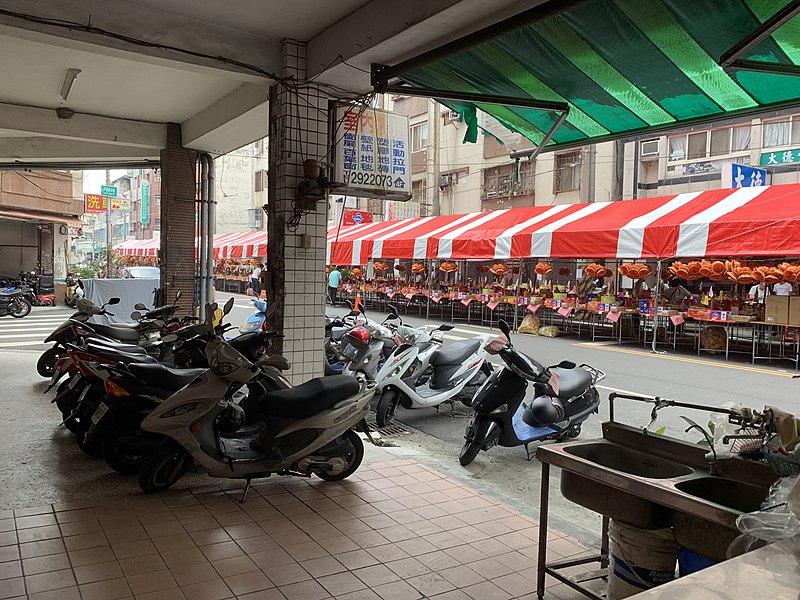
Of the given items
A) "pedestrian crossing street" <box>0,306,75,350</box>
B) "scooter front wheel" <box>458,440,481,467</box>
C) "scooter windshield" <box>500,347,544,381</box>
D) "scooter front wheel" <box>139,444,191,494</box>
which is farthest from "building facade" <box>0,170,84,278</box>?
"scooter windshield" <box>500,347,544,381</box>

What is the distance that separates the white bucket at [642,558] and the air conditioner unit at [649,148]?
22759 millimetres

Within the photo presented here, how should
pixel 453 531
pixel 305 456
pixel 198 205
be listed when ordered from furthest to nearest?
pixel 198 205 < pixel 305 456 < pixel 453 531

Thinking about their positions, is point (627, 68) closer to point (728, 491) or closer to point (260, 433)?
point (728, 491)

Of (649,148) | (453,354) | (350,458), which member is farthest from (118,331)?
(649,148)

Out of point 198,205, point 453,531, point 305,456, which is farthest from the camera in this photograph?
point 198,205

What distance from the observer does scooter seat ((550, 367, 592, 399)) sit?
6.19 metres

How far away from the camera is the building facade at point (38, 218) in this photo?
2050cm

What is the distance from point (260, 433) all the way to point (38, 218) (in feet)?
68.3

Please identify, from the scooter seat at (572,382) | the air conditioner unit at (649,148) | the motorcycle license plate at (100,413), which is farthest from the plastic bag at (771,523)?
the air conditioner unit at (649,148)

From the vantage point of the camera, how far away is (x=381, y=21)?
5.05 meters

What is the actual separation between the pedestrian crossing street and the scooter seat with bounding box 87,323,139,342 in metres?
5.88

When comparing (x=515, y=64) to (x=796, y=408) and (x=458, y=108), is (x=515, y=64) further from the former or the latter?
(x=796, y=408)

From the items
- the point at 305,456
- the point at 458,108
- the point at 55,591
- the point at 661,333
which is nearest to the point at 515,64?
the point at 458,108

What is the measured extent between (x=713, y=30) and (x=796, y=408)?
5.92 metres
